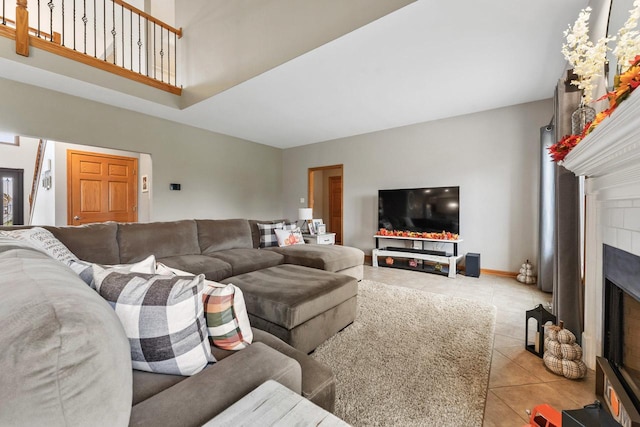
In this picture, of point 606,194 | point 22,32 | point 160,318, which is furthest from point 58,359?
point 22,32

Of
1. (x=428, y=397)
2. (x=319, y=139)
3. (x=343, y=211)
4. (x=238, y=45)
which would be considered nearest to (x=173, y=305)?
(x=428, y=397)

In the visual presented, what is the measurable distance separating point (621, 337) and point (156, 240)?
357cm

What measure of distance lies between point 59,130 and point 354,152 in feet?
14.6

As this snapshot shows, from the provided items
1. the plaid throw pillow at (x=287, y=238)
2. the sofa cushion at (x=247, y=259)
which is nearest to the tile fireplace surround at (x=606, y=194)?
the sofa cushion at (x=247, y=259)

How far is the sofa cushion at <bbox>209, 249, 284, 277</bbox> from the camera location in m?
2.91

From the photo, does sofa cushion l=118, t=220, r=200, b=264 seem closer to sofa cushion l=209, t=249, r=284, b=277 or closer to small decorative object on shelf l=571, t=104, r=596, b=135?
sofa cushion l=209, t=249, r=284, b=277

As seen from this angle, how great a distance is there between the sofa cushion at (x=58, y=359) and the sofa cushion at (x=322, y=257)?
2642mm

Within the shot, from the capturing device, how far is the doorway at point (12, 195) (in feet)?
17.8

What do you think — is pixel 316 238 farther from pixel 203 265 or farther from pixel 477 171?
pixel 477 171

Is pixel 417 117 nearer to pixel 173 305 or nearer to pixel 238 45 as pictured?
pixel 238 45

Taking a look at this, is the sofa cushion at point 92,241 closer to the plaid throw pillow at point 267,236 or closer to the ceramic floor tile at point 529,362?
the plaid throw pillow at point 267,236

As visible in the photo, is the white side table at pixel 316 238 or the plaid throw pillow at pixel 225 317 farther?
the white side table at pixel 316 238

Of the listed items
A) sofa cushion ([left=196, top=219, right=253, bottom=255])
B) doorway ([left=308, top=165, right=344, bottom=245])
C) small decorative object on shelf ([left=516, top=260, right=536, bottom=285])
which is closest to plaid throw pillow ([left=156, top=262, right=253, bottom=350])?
sofa cushion ([left=196, top=219, right=253, bottom=255])

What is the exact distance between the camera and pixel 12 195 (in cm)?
550
